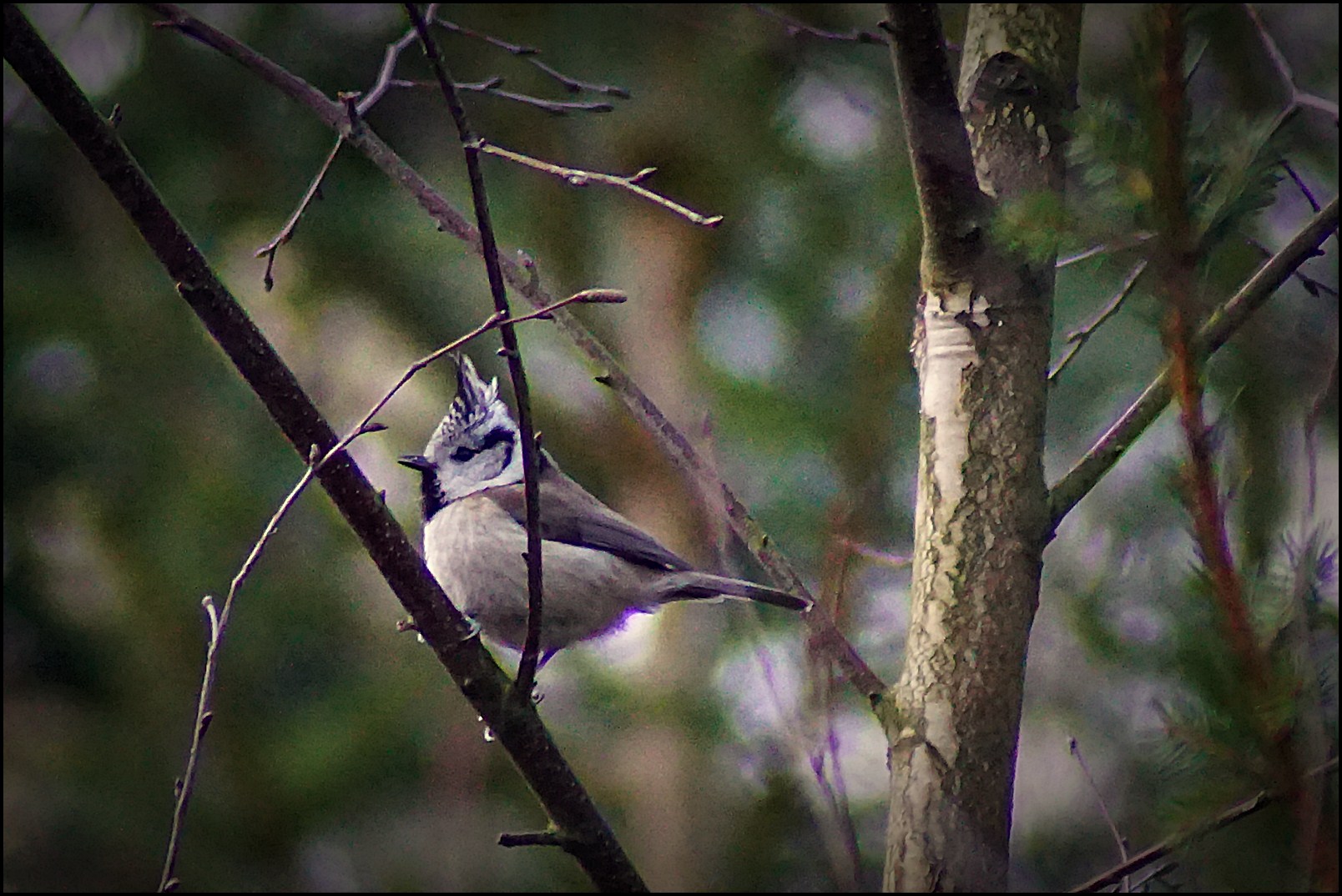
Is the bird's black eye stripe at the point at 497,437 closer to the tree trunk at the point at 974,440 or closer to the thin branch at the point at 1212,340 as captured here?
the tree trunk at the point at 974,440

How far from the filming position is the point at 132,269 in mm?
4320

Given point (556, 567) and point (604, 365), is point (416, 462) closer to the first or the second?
point (556, 567)

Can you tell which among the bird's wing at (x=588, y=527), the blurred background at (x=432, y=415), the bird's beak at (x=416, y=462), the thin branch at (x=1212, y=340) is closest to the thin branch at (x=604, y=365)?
the thin branch at (x=1212, y=340)

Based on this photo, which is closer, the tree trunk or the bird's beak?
the tree trunk

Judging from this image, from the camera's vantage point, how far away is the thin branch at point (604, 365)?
159 centimetres

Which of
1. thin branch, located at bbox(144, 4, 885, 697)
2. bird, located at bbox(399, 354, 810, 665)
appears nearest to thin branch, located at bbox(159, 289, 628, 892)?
thin branch, located at bbox(144, 4, 885, 697)

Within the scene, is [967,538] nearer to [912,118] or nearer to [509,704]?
[912,118]

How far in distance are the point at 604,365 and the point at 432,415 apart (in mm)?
2228

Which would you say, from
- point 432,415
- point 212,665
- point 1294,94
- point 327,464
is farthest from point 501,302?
point 432,415

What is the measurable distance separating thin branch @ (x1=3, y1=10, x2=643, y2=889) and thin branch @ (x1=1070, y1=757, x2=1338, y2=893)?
597 mm

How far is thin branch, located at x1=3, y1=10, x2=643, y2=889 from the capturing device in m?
1.36

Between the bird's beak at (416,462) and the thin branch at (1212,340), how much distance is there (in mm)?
1881

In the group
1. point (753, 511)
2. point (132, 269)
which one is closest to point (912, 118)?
point (753, 511)

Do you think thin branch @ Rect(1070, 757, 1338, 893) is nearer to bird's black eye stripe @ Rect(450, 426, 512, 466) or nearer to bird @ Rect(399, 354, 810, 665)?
bird @ Rect(399, 354, 810, 665)
